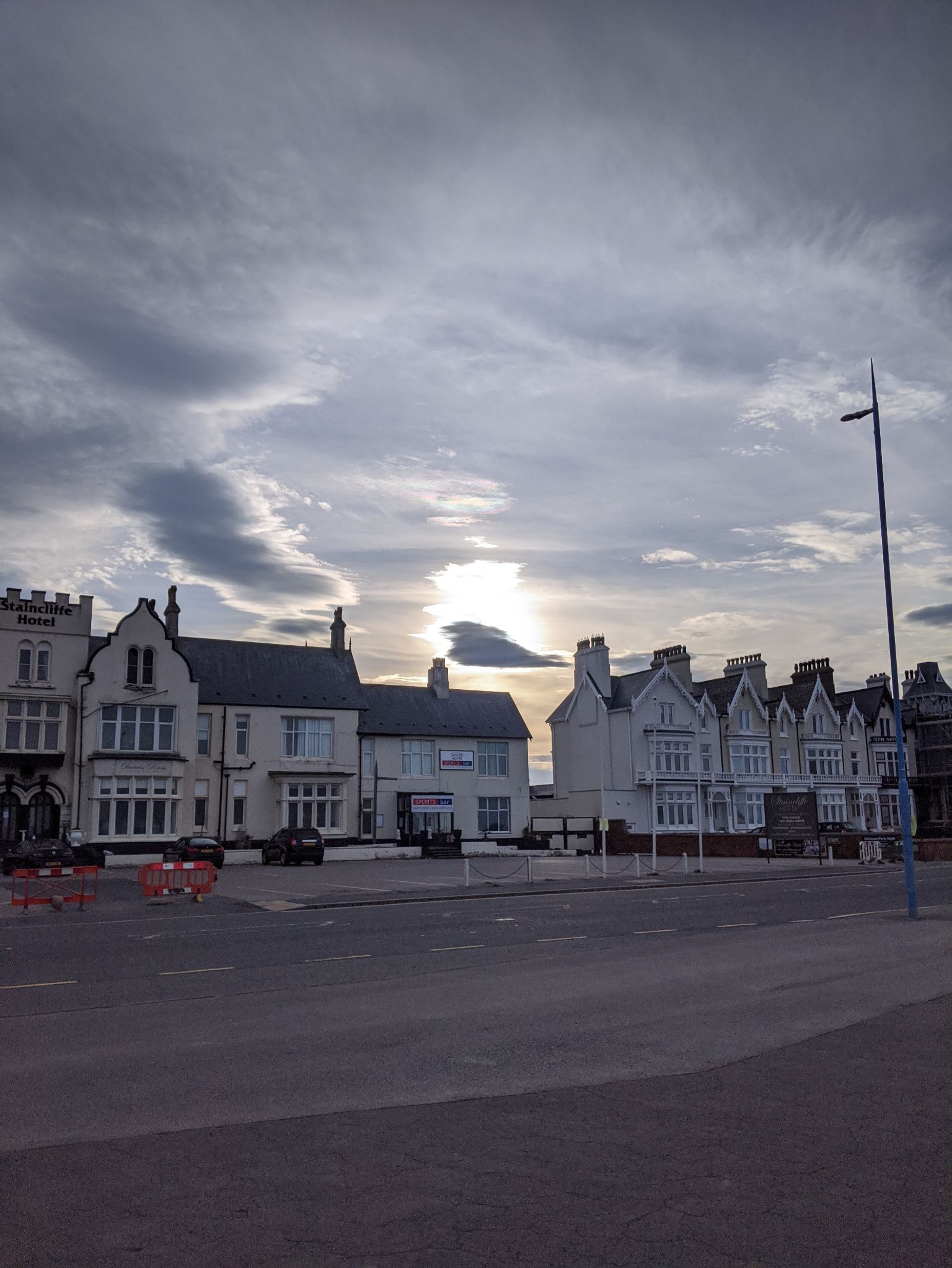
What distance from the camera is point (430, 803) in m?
57.5

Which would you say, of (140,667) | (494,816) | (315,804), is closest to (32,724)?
(140,667)

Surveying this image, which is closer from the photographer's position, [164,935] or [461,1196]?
[461,1196]

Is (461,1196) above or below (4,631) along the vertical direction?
below

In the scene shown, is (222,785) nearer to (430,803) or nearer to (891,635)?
(430,803)

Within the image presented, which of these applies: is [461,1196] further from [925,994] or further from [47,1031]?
[925,994]

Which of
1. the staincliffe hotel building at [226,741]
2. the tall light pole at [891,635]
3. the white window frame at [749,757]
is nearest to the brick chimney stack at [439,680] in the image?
the staincliffe hotel building at [226,741]

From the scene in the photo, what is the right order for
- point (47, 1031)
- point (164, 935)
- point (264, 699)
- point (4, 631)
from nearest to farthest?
point (47, 1031)
point (164, 935)
point (4, 631)
point (264, 699)

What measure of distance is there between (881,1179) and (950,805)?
3138 inches

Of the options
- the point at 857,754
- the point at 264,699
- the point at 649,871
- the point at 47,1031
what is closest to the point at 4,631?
the point at 264,699

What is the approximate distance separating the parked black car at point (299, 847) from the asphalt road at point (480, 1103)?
28.3 m

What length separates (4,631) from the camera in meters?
45.5

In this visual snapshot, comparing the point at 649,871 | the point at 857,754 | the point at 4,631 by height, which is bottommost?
the point at 649,871

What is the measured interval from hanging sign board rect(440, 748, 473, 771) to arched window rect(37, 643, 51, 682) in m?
22.8

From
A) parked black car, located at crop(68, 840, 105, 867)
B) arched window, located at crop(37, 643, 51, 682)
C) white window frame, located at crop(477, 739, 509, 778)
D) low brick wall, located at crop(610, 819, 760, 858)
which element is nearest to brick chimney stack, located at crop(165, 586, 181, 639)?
arched window, located at crop(37, 643, 51, 682)
